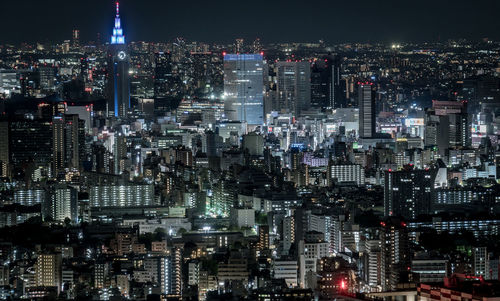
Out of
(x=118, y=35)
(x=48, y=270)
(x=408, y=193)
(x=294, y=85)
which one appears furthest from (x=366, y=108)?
(x=48, y=270)

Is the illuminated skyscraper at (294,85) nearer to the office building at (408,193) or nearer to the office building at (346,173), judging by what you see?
the office building at (346,173)

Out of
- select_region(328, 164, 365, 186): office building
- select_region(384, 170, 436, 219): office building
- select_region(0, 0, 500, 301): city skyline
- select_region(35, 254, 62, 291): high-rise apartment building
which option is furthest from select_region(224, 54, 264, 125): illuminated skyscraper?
select_region(35, 254, 62, 291): high-rise apartment building

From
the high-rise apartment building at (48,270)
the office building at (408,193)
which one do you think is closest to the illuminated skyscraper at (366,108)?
the office building at (408,193)

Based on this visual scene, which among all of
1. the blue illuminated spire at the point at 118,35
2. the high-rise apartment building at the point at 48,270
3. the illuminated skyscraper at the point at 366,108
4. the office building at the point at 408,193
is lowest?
the high-rise apartment building at the point at 48,270

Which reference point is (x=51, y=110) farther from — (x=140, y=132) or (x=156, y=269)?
(x=156, y=269)

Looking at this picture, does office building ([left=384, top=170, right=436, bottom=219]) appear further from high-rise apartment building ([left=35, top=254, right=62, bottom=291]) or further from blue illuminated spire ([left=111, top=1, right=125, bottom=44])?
blue illuminated spire ([left=111, top=1, right=125, bottom=44])

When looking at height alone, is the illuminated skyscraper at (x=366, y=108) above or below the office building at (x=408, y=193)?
above

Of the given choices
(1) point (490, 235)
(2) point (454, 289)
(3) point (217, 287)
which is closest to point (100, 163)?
(1) point (490, 235)
